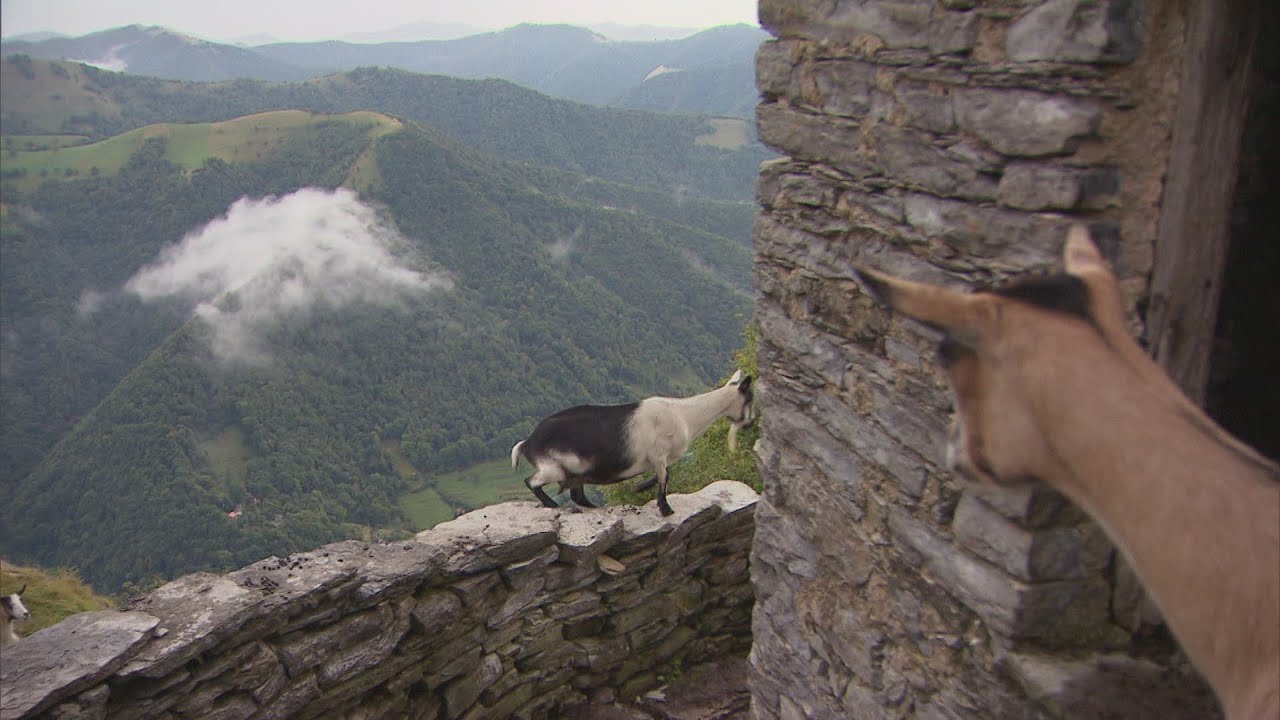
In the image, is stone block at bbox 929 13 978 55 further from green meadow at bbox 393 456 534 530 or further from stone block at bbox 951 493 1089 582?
green meadow at bbox 393 456 534 530

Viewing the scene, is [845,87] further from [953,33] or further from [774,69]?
[953,33]

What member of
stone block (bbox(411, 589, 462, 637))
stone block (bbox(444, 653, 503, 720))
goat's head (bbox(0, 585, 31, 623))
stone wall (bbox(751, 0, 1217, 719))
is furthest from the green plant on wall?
goat's head (bbox(0, 585, 31, 623))

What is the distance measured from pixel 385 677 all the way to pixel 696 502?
2.62 meters

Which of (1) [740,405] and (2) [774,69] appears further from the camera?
(1) [740,405]

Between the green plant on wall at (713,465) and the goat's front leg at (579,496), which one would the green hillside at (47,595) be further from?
the green plant on wall at (713,465)

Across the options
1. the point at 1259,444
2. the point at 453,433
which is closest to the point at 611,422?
the point at 1259,444

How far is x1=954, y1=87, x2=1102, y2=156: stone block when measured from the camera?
93.1 inches

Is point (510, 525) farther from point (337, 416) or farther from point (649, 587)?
point (337, 416)

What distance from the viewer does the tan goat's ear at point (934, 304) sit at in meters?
1.68

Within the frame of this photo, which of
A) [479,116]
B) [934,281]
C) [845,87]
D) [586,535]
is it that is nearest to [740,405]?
[586,535]

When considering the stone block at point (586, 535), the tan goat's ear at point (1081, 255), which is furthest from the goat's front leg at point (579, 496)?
the tan goat's ear at point (1081, 255)

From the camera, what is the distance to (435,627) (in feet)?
17.5

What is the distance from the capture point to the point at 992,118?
8.43 ft

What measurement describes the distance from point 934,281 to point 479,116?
160m
